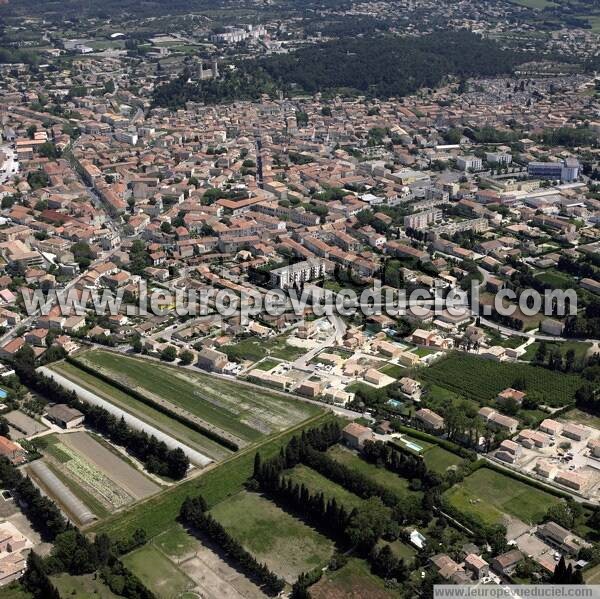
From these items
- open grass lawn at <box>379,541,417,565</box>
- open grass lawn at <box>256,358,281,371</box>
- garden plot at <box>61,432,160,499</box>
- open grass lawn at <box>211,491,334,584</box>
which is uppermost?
open grass lawn at <box>256,358,281,371</box>

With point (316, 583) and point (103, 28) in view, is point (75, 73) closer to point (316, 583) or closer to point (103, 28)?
point (103, 28)

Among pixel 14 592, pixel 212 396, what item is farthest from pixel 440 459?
pixel 14 592

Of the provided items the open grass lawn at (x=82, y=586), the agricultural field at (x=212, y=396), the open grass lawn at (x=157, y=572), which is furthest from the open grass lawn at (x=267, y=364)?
the open grass lawn at (x=82, y=586)

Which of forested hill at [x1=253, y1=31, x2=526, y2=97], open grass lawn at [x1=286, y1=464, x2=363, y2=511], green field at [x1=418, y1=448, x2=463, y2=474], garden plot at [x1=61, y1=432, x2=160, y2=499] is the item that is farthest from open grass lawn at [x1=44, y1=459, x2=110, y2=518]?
forested hill at [x1=253, y1=31, x2=526, y2=97]

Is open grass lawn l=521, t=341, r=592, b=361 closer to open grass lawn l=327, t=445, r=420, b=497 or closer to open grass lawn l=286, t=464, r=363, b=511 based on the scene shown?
open grass lawn l=327, t=445, r=420, b=497

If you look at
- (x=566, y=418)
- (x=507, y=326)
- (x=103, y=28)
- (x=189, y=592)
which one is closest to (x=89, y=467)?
(x=189, y=592)

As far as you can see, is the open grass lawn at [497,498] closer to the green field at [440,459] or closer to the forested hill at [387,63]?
the green field at [440,459]
